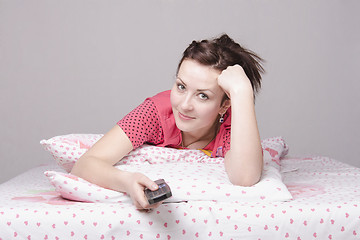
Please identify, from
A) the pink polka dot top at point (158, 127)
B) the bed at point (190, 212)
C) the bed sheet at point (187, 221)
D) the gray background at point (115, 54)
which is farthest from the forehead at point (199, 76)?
the gray background at point (115, 54)

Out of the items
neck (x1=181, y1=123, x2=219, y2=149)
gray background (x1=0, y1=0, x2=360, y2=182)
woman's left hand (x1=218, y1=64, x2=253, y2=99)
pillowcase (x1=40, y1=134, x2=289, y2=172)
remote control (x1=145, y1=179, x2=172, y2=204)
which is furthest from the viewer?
gray background (x1=0, y1=0, x2=360, y2=182)

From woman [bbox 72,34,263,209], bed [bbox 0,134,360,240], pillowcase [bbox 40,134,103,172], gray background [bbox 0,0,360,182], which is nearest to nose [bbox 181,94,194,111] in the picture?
woman [bbox 72,34,263,209]

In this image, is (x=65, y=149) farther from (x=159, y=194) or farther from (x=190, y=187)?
(x=159, y=194)

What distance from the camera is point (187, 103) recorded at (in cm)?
179

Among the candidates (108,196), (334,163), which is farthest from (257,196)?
(334,163)

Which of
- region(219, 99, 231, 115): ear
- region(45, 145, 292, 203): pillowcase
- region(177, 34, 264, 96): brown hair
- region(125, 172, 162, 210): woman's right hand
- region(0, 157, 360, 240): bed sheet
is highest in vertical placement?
region(177, 34, 264, 96): brown hair

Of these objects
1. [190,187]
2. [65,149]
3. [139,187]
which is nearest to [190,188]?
[190,187]

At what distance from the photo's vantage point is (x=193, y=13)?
3.77 m

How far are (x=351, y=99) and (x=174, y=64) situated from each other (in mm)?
1622

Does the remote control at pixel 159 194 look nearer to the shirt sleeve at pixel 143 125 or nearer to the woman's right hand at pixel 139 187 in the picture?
the woman's right hand at pixel 139 187

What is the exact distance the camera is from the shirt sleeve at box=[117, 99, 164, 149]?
1.87m

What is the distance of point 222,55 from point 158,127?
0.44 m

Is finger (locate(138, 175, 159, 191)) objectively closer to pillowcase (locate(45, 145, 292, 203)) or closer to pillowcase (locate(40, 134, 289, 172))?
pillowcase (locate(45, 145, 292, 203))

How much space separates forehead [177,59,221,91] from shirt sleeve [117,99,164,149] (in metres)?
0.24
